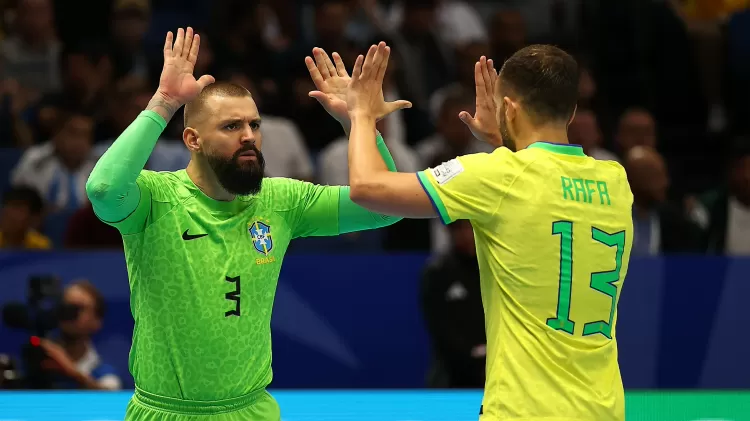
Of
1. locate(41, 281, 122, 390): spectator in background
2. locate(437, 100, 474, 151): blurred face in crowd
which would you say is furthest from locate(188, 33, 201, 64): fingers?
locate(437, 100, 474, 151): blurred face in crowd

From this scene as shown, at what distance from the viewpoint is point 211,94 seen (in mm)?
5016

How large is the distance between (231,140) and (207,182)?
220 millimetres

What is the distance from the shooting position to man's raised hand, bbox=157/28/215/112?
185 inches

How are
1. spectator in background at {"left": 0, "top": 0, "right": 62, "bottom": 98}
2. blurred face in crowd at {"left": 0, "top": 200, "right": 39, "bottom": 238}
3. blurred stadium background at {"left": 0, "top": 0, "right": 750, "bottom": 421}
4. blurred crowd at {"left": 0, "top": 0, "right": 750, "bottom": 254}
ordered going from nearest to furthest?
1. blurred stadium background at {"left": 0, "top": 0, "right": 750, "bottom": 421}
2. blurred face in crowd at {"left": 0, "top": 200, "right": 39, "bottom": 238}
3. blurred crowd at {"left": 0, "top": 0, "right": 750, "bottom": 254}
4. spectator in background at {"left": 0, "top": 0, "right": 62, "bottom": 98}

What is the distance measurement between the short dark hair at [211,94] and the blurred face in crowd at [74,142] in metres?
5.02

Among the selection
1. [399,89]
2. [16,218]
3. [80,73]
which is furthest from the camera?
[399,89]

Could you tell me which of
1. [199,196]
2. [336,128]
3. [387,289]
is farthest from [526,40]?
[199,196]

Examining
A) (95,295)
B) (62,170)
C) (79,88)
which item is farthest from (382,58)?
(79,88)

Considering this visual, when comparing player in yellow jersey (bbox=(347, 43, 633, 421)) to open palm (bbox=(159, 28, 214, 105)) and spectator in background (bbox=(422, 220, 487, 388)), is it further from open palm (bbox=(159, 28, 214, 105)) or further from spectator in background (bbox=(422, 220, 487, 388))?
spectator in background (bbox=(422, 220, 487, 388))

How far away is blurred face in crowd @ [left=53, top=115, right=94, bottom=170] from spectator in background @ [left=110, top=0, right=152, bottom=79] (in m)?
1.36

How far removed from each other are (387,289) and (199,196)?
410cm

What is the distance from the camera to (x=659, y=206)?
9.42 meters

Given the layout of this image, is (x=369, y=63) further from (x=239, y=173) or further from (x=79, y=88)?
(x=79, y=88)

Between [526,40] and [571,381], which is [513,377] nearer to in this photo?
[571,381]
